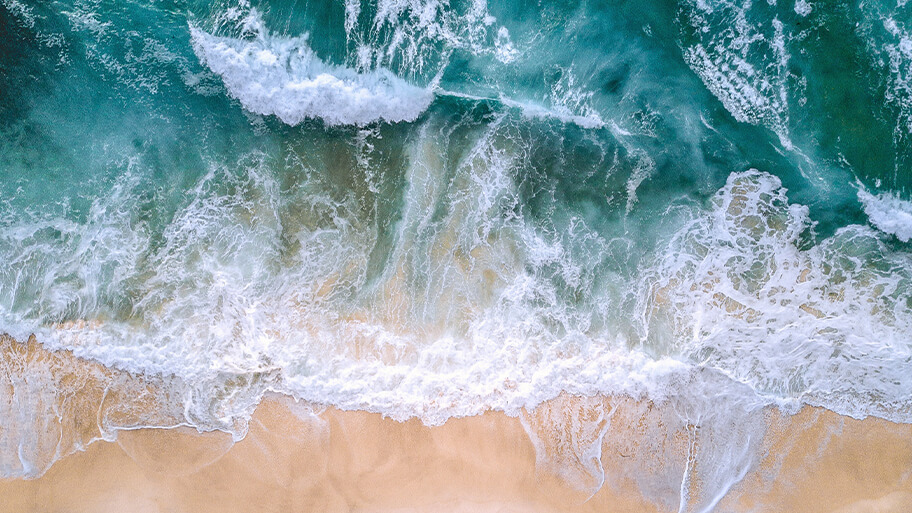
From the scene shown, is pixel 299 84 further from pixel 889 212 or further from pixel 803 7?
pixel 889 212

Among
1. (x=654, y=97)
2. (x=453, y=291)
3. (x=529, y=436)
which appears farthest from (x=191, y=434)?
(x=654, y=97)

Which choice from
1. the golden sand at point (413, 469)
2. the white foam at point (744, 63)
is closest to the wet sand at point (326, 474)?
the golden sand at point (413, 469)

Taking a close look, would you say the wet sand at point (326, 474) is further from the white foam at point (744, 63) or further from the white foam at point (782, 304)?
the white foam at point (744, 63)

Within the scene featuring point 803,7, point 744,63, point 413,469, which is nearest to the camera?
point 413,469

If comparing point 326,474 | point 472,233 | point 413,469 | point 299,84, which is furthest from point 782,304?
point 299,84

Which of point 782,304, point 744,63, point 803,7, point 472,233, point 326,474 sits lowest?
point 326,474

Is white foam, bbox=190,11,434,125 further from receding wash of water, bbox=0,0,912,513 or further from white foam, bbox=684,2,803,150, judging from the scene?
white foam, bbox=684,2,803,150
